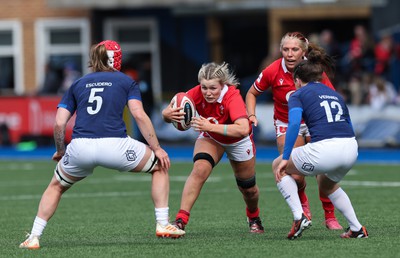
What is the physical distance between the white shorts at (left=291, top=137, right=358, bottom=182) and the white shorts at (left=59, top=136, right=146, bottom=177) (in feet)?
4.50

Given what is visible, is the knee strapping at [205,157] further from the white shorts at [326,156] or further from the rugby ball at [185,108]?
the white shorts at [326,156]

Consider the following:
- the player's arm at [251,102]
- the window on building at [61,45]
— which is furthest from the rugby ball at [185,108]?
the window on building at [61,45]

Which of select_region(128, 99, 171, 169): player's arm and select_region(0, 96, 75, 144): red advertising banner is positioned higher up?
select_region(128, 99, 171, 169): player's arm

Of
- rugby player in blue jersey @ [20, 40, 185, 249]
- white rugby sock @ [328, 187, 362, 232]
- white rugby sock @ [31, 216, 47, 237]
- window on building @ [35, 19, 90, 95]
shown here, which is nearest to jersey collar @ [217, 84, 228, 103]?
rugby player in blue jersey @ [20, 40, 185, 249]

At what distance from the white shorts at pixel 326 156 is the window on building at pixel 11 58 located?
24.4 metres

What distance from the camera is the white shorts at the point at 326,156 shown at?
394 inches

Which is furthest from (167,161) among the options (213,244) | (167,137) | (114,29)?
(114,29)

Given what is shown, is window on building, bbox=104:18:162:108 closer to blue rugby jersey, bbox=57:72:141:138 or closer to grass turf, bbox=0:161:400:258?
grass turf, bbox=0:161:400:258

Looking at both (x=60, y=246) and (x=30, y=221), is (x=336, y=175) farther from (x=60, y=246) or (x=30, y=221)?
(x=30, y=221)

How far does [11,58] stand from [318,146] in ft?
82.9

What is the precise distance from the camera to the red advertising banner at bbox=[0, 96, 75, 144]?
29.1m

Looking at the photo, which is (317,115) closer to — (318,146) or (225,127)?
(318,146)

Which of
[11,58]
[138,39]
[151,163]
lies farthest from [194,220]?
[11,58]

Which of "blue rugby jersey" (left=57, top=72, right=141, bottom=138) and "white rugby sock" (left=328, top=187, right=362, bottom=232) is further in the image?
"white rugby sock" (left=328, top=187, right=362, bottom=232)
